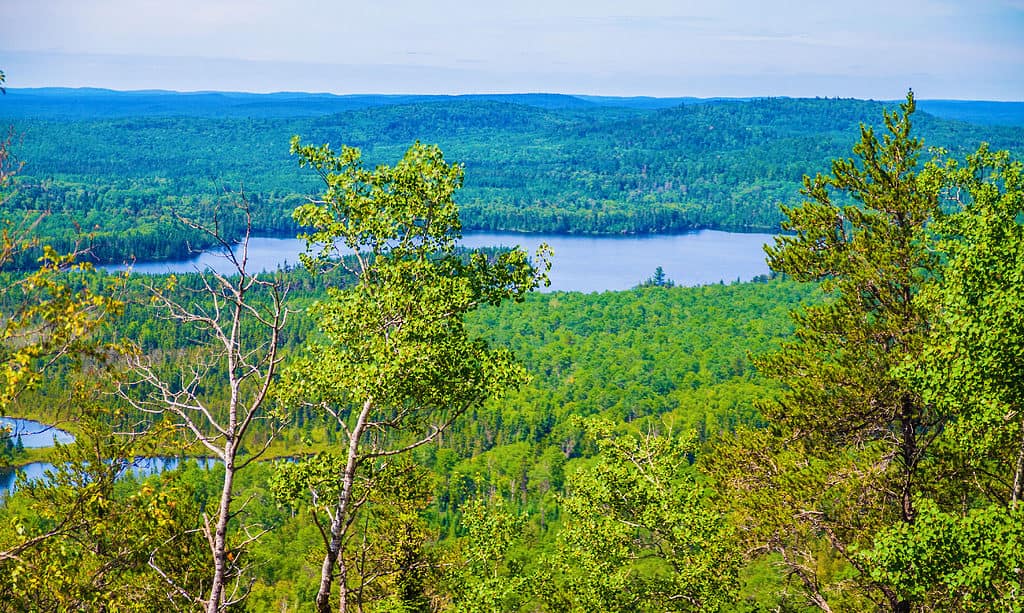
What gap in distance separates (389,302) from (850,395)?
27.8 ft

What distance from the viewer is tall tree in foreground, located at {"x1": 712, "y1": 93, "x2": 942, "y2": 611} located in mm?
14148

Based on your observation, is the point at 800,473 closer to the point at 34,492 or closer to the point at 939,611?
the point at 939,611

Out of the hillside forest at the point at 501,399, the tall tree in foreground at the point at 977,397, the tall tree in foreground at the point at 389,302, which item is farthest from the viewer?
the tall tree in foreground at the point at 389,302

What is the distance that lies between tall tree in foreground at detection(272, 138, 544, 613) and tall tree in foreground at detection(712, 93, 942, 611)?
5.97m

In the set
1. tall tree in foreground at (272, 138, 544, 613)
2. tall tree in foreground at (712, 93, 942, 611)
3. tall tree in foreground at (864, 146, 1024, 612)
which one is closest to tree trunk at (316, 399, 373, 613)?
tall tree in foreground at (272, 138, 544, 613)

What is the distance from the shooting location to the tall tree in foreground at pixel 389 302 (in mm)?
11633

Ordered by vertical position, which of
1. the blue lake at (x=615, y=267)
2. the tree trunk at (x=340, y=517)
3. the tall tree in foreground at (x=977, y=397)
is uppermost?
the tall tree in foreground at (x=977, y=397)

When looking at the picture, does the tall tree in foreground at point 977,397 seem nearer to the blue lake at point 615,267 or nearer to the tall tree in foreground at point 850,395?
the tall tree in foreground at point 850,395

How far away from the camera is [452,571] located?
16016 mm

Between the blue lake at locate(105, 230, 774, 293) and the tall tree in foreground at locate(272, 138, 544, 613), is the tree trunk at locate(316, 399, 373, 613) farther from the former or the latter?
the blue lake at locate(105, 230, 774, 293)

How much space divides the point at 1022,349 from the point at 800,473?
5752 millimetres

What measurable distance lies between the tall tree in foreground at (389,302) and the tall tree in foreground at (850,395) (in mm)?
5970

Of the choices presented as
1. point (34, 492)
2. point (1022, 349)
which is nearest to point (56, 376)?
point (34, 492)

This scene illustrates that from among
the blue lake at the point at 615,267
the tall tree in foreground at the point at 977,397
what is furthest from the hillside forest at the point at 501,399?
the blue lake at the point at 615,267
